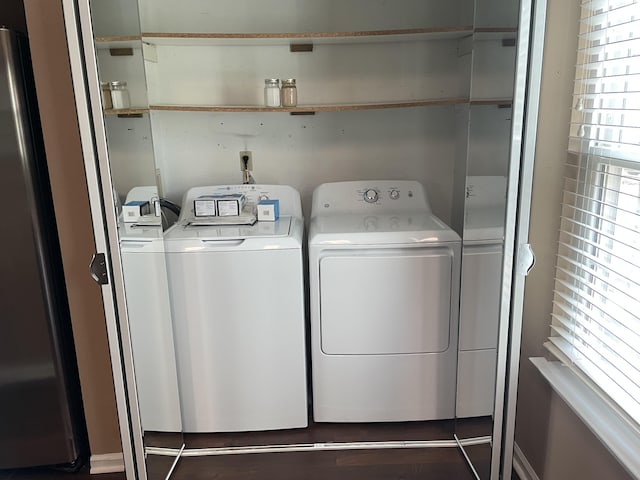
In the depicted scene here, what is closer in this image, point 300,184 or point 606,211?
point 606,211

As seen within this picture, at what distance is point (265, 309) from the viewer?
2062mm

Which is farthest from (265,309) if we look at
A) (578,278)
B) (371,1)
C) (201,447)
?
(371,1)

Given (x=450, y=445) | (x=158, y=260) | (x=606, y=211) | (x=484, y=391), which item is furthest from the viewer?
(x=450, y=445)

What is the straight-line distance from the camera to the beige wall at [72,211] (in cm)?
166

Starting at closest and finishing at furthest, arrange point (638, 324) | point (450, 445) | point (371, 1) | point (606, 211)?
1. point (638, 324)
2. point (606, 211)
3. point (450, 445)
4. point (371, 1)

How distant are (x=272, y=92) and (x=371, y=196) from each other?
67 centimetres

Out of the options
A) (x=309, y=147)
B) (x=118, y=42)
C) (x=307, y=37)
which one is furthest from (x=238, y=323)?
(x=307, y=37)

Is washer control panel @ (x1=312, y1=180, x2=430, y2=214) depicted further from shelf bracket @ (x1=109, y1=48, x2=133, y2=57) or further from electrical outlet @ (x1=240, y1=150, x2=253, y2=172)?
shelf bracket @ (x1=109, y1=48, x2=133, y2=57)

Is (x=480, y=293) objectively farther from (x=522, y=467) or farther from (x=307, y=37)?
(x=307, y=37)

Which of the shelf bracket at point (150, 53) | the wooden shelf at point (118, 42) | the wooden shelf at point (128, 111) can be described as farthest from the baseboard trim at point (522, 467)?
the shelf bracket at point (150, 53)

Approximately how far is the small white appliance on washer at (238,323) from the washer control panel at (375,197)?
0.95 feet

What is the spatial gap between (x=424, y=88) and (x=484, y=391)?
4.81 ft

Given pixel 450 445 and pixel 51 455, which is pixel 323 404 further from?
pixel 51 455

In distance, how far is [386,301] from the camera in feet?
6.84
